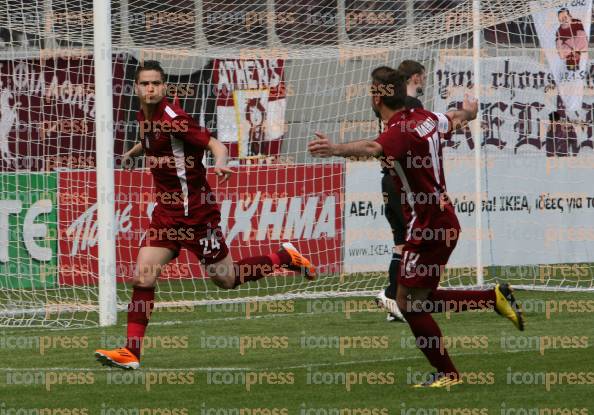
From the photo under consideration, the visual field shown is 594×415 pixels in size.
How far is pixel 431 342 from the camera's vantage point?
8742 millimetres

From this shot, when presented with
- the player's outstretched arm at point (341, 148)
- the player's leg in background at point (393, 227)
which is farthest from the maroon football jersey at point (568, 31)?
the player's outstretched arm at point (341, 148)

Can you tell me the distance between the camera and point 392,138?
8.44m

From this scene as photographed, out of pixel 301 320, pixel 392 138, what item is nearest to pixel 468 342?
pixel 301 320

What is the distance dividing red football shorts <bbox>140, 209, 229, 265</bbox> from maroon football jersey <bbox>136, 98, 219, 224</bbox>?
4 centimetres

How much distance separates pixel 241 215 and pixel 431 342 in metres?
9.06

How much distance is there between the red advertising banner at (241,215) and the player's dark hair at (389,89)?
8282mm

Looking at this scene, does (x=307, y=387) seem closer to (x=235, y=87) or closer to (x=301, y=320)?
(x=301, y=320)

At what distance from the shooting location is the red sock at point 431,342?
8.75 m

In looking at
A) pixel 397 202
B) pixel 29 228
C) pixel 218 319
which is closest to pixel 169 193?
pixel 397 202

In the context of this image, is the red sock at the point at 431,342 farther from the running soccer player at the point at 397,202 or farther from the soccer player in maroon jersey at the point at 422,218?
the running soccer player at the point at 397,202

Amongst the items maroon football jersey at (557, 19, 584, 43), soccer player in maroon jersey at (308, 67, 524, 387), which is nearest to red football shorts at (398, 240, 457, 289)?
soccer player in maroon jersey at (308, 67, 524, 387)

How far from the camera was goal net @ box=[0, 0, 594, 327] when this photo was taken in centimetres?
1645

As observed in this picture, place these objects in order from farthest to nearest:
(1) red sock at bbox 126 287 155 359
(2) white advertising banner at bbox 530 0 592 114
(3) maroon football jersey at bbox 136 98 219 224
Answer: (2) white advertising banner at bbox 530 0 592 114 → (3) maroon football jersey at bbox 136 98 219 224 → (1) red sock at bbox 126 287 155 359

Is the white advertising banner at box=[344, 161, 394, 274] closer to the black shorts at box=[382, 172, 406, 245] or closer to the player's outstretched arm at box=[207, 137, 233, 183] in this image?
the black shorts at box=[382, 172, 406, 245]
